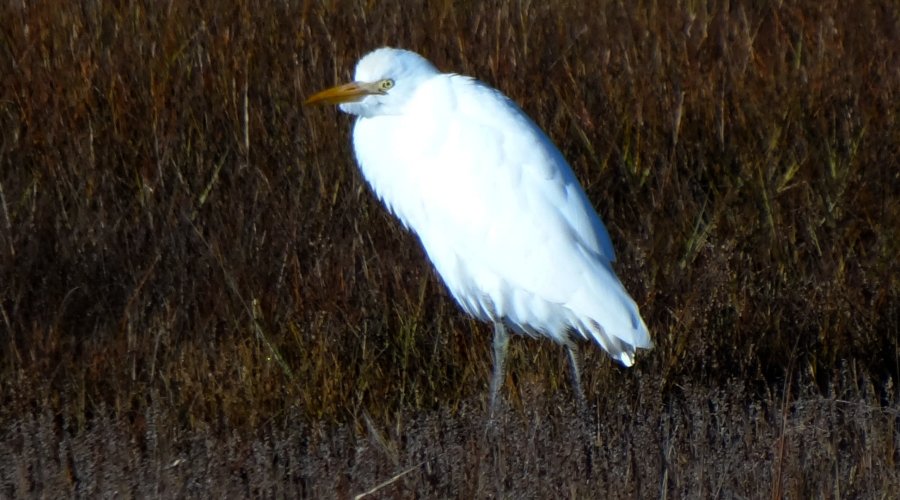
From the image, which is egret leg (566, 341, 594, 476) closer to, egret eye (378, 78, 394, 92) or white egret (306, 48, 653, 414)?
white egret (306, 48, 653, 414)

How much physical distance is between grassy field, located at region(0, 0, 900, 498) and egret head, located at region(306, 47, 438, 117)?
0.43 meters

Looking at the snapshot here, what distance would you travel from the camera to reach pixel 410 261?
3.66m

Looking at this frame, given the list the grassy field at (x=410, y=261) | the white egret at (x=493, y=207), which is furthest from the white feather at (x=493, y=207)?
the grassy field at (x=410, y=261)

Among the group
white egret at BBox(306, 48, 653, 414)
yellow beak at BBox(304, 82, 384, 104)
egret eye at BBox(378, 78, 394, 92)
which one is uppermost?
egret eye at BBox(378, 78, 394, 92)

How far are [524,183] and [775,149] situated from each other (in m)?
1.13

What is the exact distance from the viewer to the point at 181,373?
10.2 ft

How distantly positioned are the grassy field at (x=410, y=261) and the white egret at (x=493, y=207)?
0.17 metres

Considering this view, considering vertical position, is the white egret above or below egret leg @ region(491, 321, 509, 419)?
above

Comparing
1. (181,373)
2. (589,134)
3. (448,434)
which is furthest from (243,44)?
(448,434)

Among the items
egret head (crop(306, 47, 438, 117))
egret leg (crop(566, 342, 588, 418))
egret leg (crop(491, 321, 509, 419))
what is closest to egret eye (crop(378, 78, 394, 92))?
egret head (crop(306, 47, 438, 117))

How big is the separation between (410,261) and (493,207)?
61 centimetres

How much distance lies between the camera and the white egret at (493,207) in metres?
2.97

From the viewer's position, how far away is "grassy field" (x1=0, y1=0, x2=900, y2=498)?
272cm

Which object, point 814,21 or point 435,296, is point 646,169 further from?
point 814,21
